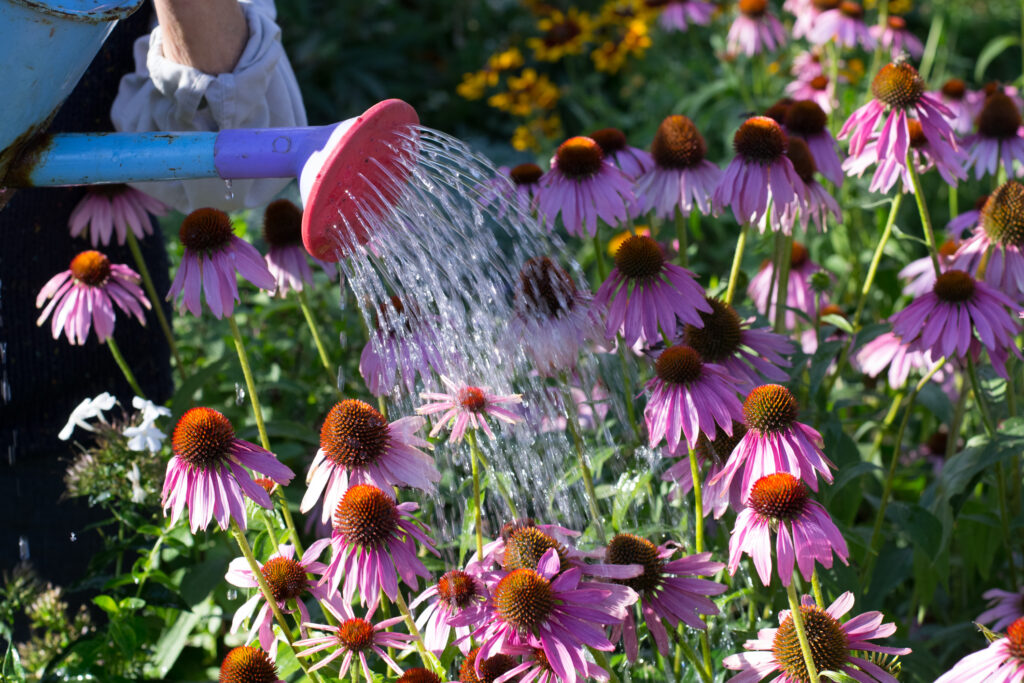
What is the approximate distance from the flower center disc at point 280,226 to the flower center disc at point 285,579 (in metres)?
0.60

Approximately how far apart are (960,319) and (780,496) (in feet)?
1.87

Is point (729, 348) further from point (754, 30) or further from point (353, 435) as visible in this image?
point (754, 30)

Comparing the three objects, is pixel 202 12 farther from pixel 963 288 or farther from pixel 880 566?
pixel 880 566

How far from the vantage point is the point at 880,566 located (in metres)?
1.67

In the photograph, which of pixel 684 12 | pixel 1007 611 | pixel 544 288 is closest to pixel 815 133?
pixel 544 288

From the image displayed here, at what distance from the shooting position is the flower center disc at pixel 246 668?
1094 millimetres

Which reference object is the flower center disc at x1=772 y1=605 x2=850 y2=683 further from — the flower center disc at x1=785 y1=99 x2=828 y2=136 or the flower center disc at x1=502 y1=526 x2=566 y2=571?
the flower center disc at x1=785 y1=99 x2=828 y2=136

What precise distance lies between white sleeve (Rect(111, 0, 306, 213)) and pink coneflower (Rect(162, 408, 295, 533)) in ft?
1.41

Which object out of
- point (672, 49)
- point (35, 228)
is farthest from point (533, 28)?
point (35, 228)

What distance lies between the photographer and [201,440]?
114 centimetres

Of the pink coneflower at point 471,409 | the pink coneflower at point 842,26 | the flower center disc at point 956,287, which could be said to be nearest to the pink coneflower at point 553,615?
the pink coneflower at point 471,409

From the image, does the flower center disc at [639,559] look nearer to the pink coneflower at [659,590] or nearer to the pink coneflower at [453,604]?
the pink coneflower at [659,590]

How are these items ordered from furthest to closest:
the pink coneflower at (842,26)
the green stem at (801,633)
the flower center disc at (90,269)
A: the pink coneflower at (842,26) → the flower center disc at (90,269) → the green stem at (801,633)

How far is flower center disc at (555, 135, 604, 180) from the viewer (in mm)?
1604
